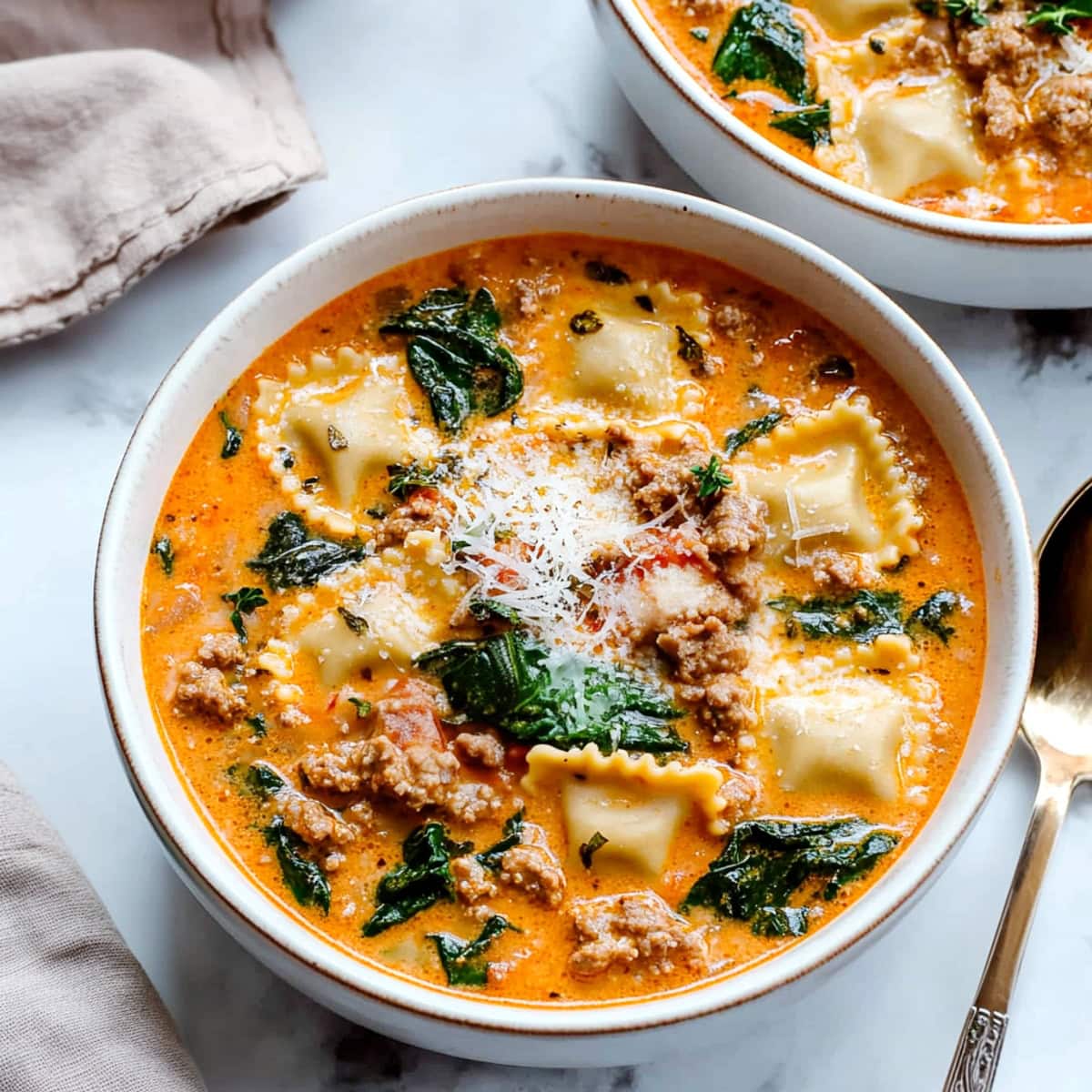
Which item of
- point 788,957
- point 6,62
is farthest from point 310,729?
point 6,62

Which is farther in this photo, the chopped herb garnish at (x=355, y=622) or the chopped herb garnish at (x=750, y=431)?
the chopped herb garnish at (x=750, y=431)

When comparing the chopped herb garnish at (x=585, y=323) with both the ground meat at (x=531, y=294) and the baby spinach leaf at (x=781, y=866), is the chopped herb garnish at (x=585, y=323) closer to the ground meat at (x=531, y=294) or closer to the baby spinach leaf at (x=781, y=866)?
the ground meat at (x=531, y=294)

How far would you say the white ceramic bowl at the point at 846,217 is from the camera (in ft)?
15.4

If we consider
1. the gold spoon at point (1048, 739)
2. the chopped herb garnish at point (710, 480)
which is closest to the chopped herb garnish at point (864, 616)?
the chopped herb garnish at point (710, 480)

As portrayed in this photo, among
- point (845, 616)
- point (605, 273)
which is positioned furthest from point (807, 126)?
point (845, 616)

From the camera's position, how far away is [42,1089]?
403 centimetres

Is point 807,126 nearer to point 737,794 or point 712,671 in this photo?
point 712,671

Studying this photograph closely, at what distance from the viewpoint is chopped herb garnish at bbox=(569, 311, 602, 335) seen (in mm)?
4656

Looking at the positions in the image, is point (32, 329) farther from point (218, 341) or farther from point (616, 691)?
point (616, 691)

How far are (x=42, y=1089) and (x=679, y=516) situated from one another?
2.37 m

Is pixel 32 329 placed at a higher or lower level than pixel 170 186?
lower

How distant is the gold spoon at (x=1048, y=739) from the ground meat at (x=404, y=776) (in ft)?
5.17

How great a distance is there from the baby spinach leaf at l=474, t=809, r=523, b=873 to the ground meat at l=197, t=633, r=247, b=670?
88 cm

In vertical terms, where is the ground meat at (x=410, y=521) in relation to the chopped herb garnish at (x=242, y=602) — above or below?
above
